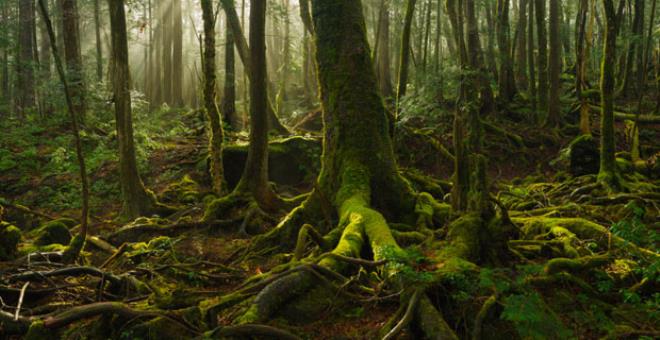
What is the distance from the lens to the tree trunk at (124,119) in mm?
9836

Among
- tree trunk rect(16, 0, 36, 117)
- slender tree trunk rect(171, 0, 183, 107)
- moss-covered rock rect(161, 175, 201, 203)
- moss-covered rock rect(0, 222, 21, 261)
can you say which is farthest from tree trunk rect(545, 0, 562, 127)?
slender tree trunk rect(171, 0, 183, 107)

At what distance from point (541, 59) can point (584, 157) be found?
19.7 ft

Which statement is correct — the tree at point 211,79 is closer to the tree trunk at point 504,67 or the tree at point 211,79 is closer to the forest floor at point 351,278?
the forest floor at point 351,278

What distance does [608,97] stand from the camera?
870cm

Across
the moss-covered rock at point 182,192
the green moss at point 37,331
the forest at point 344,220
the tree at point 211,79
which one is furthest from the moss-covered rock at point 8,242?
the moss-covered rock at point 182,192

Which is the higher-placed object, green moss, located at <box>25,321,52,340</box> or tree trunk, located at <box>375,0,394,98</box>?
tree trunk, located at <box>375,0,394,98</box>

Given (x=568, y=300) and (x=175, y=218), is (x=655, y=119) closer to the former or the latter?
(x=568, y=300)

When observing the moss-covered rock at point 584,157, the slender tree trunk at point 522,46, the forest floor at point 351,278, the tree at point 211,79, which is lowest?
the forest floor at point 351,278

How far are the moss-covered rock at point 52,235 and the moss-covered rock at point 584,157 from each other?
11.4m

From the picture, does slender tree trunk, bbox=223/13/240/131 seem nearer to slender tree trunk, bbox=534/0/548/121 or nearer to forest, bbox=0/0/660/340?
forest, bbox=0/0/660/340

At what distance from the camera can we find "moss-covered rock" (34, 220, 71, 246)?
7242mm

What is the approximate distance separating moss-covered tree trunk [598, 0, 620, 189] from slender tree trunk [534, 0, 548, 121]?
7.47 m

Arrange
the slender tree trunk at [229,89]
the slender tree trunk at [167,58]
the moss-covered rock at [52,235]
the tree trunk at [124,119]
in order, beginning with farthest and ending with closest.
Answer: the slender tree trunk at [167,58], the slender tree trunk at [229,89], the tree trunk at [124,119], the moss-covered rock at [52,235]

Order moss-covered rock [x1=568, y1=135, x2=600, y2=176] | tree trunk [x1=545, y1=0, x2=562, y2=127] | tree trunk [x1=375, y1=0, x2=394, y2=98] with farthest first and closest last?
tree trunk [x1=375, y1=0, x2=394, y2=98], tree trunk [x1=545, y1=0, x2=562, y2=127], moss-covered rock [x1=568, y1=135, x2=600, y2=176]
